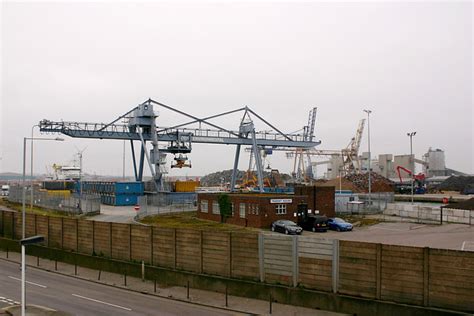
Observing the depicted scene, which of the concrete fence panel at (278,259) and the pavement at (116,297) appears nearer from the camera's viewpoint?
the pavement at (116,297)

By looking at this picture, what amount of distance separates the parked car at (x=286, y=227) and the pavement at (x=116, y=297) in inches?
670

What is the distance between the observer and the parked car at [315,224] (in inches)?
1594

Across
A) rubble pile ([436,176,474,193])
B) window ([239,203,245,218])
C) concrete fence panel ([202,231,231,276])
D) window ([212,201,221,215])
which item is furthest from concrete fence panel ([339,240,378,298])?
rubble pile ([436,176,474,193])

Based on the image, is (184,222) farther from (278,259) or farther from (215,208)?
(278,259)

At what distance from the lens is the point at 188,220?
46.5 metres

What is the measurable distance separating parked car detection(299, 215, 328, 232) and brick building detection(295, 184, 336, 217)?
4376 millimetres

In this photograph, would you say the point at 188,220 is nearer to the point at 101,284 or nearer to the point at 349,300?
the point at 101,284

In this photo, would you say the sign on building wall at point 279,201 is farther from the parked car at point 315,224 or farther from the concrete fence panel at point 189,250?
the concrete fence panel at point 189,250

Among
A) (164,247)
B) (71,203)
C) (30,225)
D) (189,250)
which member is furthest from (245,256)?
(71,203)

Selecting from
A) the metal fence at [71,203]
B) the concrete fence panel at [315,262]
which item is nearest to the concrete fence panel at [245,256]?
the concrete fence panel at [315,262]

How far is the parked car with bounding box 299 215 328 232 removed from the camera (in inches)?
1594

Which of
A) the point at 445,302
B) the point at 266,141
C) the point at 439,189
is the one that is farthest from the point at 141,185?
the point at 439,189

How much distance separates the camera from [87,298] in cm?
1977

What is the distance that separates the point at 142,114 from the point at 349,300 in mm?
58606
